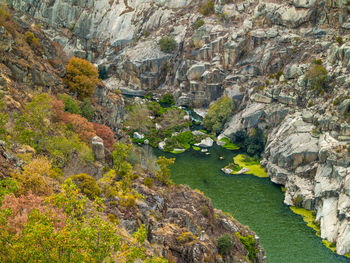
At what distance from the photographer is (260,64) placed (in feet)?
357

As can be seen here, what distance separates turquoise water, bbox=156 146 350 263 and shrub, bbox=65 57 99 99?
1023 inches

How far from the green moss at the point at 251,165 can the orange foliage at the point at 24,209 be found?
6120cm

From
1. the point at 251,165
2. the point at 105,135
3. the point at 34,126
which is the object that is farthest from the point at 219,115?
the point at 34,126

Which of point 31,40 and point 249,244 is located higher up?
point 31,40

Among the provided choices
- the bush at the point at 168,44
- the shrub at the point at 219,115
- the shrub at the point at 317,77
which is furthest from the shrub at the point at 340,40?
the bush at the point at 168,44

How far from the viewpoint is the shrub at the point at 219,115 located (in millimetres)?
104262

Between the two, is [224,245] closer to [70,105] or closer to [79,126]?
[79,126]

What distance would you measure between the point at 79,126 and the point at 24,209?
3313 centimetres

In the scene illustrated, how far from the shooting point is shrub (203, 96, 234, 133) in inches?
4105

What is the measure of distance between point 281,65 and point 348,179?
161 ft

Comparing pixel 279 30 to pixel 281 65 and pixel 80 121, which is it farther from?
pixel 80 121

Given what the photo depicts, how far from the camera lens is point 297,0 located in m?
110

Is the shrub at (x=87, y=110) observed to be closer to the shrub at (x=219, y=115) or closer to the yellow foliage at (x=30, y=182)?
the yellow foliage at (x=30, y=182)

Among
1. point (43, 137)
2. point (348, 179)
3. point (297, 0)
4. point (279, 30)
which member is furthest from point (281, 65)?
point (43, 137)
